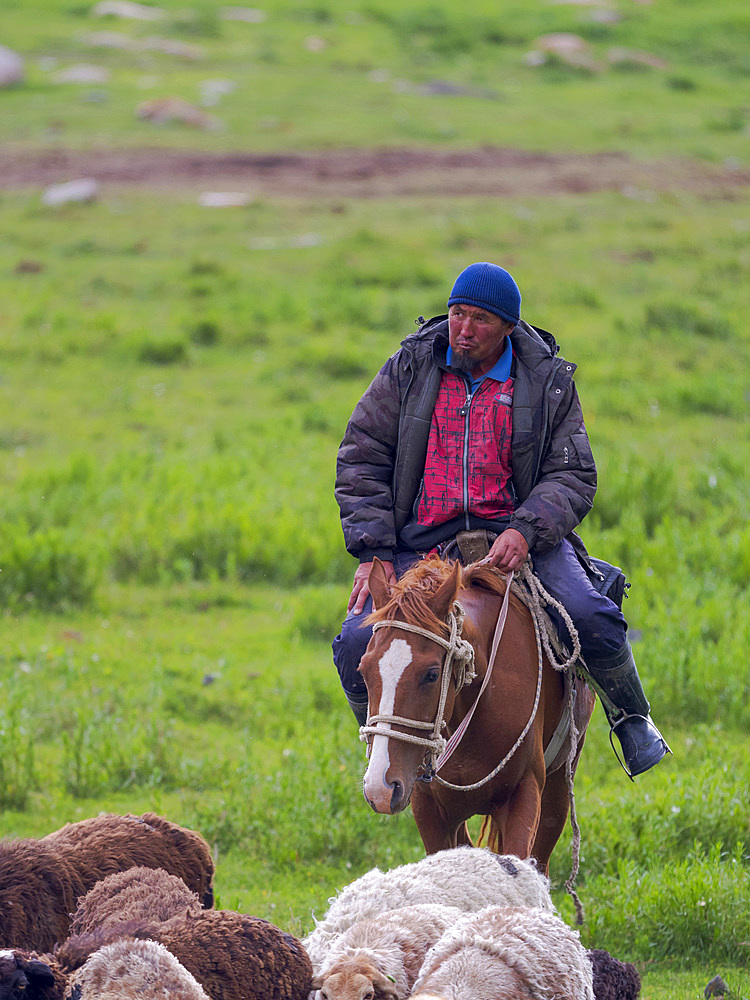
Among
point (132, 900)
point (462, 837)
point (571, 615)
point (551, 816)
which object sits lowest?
point (551, 816)

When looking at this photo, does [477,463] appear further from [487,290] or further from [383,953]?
[383,953]

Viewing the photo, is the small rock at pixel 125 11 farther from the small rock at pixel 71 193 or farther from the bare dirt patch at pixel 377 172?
the small rock at pixel 71 193

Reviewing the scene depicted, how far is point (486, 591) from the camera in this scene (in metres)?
4.63

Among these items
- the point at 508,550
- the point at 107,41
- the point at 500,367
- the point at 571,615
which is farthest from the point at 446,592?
the point at 107,41

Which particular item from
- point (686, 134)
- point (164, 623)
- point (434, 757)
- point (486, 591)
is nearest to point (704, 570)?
point (164, 623)

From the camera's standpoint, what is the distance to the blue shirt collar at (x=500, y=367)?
481cm

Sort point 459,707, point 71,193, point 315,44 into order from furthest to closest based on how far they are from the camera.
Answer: point 315,44 < point 71,193 < point 459,707

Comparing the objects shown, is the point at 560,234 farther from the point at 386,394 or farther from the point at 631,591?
the point at 386,394

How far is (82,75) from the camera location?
2950 centimetres

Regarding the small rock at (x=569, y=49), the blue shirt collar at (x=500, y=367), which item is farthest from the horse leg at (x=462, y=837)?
the small rock at (x=569, y=49)

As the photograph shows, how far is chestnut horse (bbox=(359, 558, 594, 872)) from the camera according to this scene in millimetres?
4016

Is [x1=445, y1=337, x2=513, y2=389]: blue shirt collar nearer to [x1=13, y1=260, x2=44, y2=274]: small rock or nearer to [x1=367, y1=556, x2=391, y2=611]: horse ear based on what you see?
[x1=367, y1=556, x2=391, y2=611]: horse ear

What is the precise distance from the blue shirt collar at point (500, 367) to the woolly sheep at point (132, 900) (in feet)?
7.02

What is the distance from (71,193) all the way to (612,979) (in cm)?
1886
